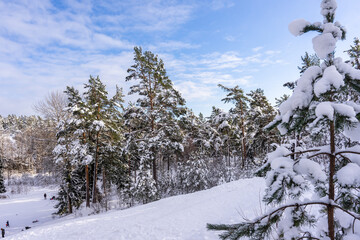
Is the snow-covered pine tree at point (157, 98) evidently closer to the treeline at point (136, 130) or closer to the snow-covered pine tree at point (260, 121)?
the treeline at point (136, 130)

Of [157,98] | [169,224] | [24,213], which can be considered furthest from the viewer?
[24,213]

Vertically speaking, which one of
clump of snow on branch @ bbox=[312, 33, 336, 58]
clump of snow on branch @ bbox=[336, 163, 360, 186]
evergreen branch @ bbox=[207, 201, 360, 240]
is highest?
clump of snow on branch @ bbox=[312, 33, 336, 58]

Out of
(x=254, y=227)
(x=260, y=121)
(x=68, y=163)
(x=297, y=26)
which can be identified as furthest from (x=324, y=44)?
(x=68, y=163)

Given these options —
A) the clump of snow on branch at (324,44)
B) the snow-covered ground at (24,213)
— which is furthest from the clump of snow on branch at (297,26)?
the snow-covered ground at (24,213)

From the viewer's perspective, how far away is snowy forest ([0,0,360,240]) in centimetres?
175

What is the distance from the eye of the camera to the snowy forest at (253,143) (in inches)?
68.8

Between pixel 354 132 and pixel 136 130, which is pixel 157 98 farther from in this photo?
pixel 354 132

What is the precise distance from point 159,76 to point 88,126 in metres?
7.71

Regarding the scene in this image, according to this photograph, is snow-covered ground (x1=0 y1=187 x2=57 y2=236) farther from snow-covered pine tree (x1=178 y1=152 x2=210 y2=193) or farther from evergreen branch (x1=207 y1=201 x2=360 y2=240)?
evergreen branch (x1=207 y1=201 x2=360 y2=240)

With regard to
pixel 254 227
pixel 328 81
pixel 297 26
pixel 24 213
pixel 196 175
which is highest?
pixel 297 26

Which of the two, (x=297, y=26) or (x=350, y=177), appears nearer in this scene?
(x=350, y=177)

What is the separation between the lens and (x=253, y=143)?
70.6 ft

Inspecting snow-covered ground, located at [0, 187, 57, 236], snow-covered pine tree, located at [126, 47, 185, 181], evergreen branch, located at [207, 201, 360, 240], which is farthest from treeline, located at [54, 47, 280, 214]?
evergreen branch, located at [207, 201, 360, 240]

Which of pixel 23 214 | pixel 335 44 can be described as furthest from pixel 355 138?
pixel 23 214
